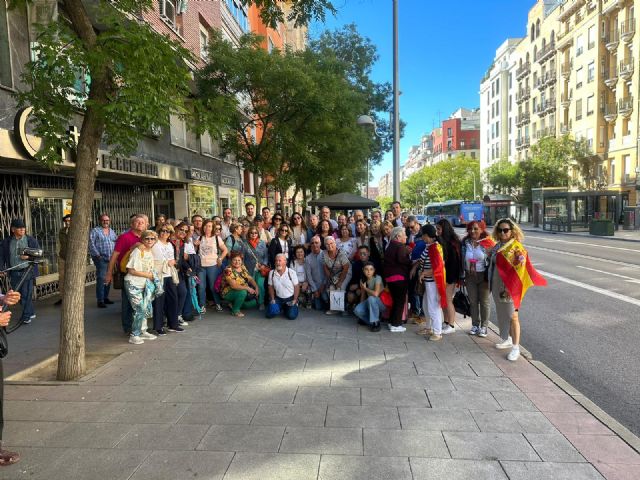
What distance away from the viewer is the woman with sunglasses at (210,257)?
7980 millimetres

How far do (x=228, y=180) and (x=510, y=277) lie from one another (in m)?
18.3

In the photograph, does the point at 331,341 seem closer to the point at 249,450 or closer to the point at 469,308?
the point at 469,308

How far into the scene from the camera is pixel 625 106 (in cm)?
3688

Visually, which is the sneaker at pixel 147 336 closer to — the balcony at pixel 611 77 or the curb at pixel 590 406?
the curb at pixel 590 406

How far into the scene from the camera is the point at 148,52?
4465mm

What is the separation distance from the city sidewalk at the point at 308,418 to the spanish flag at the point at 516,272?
835 millimetres

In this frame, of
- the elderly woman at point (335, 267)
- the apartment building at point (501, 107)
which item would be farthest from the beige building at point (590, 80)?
the elderly woman at point (335, 267)

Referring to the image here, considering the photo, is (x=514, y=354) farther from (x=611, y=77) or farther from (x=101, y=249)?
(x=611, y=77)

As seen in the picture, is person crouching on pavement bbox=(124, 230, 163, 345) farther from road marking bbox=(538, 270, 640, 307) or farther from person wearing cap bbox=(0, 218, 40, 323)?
road marking bbox=(538, 270, 640, 307)

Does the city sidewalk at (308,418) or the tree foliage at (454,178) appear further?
the tree foliage at (454,178)

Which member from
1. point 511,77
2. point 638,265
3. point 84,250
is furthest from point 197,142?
point 511,77

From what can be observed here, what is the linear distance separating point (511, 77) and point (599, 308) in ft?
219

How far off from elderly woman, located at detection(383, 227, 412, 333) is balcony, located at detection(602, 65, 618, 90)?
41.7 metres

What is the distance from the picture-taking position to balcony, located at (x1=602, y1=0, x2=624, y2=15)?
36.6m
